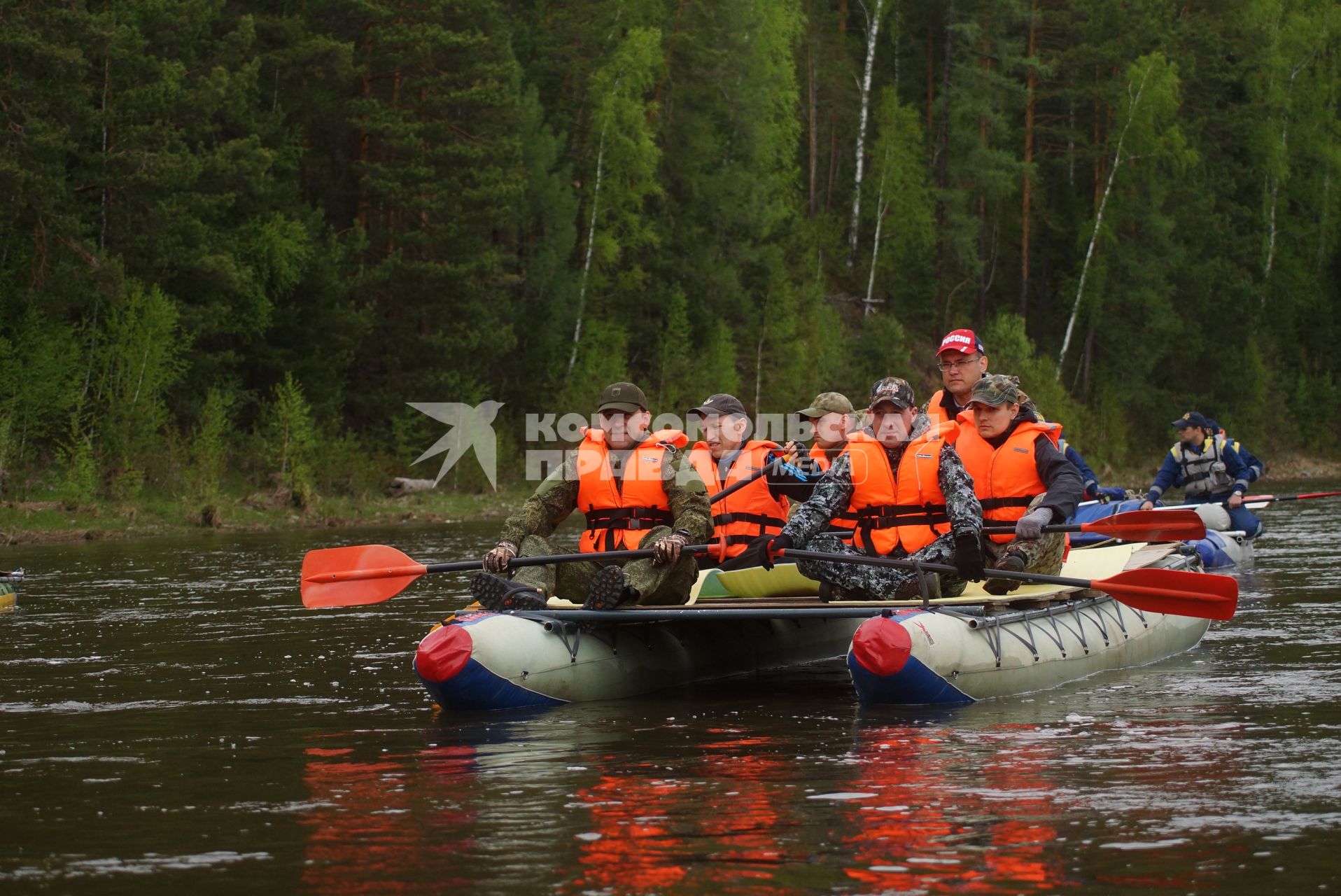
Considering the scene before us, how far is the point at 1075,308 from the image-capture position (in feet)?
134

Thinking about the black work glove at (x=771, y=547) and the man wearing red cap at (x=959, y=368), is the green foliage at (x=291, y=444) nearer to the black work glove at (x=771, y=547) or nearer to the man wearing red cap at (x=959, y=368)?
the man wearing red cap at (x=959, y=368)

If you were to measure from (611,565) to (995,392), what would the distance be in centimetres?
233

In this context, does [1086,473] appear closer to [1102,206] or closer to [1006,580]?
[1006,580]

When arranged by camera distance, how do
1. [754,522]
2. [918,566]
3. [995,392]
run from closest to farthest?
[918,566], [995,392], [754,522]

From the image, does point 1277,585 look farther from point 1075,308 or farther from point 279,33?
point 1075,308

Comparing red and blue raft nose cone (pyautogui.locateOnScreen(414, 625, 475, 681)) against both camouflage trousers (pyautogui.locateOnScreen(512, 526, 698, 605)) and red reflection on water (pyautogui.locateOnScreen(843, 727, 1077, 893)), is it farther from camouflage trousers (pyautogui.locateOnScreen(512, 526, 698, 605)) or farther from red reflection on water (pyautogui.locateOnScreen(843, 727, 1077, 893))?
red reflection on water (pyautogui.locateOnScreen(843, 727, 1077, 893))

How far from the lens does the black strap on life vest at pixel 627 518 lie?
920cm

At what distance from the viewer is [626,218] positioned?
3238cm

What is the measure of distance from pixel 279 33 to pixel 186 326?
5945 millimetres

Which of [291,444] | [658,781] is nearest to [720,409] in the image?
[658,781]

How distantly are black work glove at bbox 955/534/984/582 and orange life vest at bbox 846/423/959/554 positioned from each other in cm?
36

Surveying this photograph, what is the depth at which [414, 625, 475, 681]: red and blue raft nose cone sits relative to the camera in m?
8.14

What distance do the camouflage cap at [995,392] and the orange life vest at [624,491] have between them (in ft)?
5.73

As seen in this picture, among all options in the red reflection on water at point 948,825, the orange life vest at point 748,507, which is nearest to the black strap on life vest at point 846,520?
the orange life vest at point 748,507
